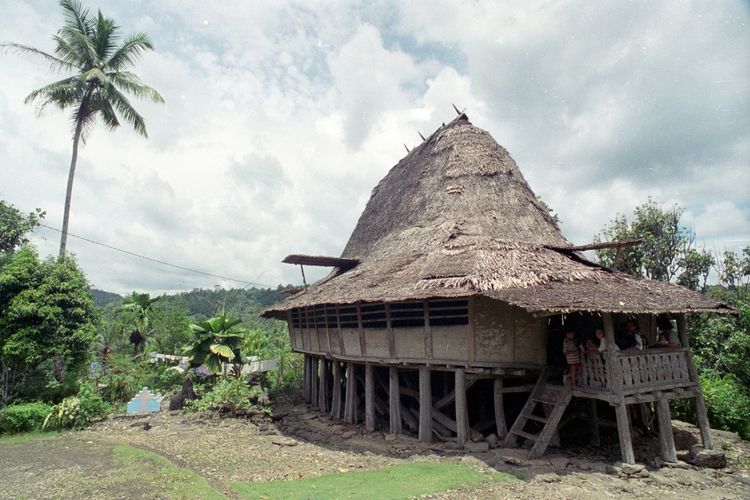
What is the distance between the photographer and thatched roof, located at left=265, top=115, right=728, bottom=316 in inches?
386

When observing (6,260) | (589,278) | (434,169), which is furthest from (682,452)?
(6,260)

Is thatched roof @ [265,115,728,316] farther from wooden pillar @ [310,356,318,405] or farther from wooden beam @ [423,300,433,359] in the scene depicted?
wooden pillar @ [310,356,318,405]

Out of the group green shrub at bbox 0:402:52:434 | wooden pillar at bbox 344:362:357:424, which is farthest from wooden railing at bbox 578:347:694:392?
green shrub at bbox 0:402:52:434

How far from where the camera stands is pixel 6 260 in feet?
56.5

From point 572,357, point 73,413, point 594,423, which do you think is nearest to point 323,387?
point 73,413

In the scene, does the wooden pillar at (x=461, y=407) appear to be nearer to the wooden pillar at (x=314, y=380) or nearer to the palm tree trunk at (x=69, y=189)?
the wooden pillar at (x=314, y=380)

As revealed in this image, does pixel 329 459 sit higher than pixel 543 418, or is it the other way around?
pixel 543 418

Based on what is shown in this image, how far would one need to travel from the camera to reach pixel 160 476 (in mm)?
8750

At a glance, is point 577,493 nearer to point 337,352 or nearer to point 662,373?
point 662,373

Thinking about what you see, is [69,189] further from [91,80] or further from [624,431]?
[624,431]

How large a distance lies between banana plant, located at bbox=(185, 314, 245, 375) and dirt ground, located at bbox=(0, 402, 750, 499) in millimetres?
4734

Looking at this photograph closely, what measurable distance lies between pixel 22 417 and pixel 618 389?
678 inches

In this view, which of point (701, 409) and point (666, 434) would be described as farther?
point (701, 409)

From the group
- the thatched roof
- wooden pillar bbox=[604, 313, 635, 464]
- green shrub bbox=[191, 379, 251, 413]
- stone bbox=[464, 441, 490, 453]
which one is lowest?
stone bbox=[464, 441, 490, 453]
